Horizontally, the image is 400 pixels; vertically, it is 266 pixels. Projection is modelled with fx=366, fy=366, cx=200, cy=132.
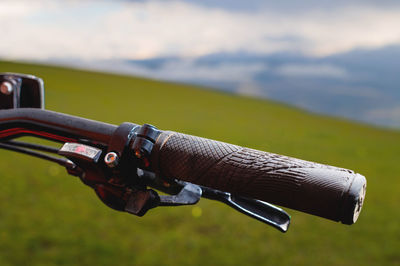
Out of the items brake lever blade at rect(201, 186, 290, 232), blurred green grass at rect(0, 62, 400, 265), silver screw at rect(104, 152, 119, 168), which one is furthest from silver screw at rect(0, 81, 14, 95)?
blurred green grass at rect(0, 62, 400, 265)

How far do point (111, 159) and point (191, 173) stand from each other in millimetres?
213

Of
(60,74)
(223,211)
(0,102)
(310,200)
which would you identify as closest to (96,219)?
(223,211)

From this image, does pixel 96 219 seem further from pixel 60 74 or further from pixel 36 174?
pixel 60 74

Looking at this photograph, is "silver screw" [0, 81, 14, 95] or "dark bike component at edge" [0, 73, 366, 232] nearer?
"dark bike component at edge" [0, 73, 366, 232]

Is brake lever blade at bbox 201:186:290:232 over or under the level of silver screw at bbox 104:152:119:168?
under

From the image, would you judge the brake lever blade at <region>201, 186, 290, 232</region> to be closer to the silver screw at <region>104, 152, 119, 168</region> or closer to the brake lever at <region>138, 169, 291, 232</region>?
the brake lever at <region>138, 169, 291, 232</region>

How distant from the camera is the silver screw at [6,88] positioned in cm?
137

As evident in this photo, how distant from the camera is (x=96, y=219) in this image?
516cm

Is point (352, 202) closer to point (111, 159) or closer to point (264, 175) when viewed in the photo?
point (264, 175)

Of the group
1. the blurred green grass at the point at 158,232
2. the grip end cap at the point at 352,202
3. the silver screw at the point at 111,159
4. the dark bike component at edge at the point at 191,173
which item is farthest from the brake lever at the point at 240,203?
the blurred green grass at the point at 158,232

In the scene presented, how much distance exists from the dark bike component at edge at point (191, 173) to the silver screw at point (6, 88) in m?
0.29

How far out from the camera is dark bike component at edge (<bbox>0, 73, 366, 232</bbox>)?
2.52ft

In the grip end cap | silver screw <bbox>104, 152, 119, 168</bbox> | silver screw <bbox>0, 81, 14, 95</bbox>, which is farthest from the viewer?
silver screw <bbox>0, 81, 14, 95</bbox>

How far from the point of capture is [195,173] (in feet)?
2.95
